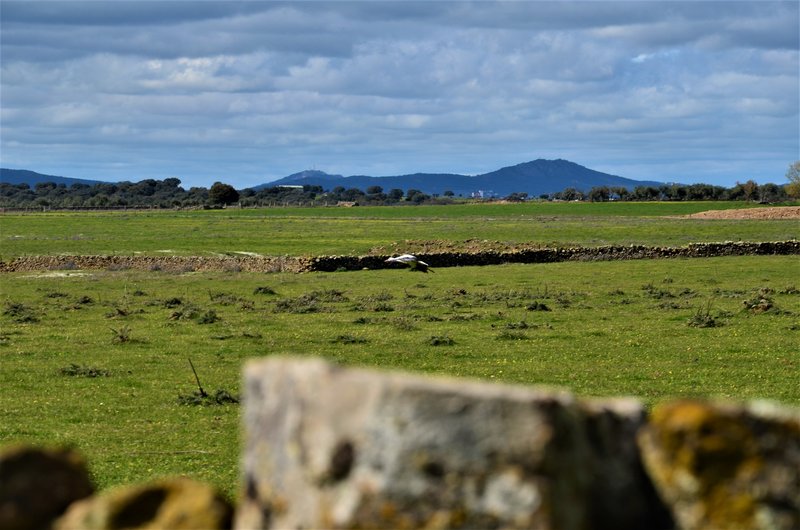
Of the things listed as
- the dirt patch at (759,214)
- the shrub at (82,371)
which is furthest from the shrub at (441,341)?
the dirt patch at (759,214)

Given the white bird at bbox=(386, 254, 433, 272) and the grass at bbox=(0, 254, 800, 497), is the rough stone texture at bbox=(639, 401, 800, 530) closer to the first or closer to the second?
the grass at bbox=(0, 254, 800, 497)

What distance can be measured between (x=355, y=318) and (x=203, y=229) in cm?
7676

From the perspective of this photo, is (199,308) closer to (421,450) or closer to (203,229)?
(421,450)

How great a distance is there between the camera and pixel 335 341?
103 ft

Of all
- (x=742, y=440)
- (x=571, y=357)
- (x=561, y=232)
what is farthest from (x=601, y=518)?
(x=561, y=232)

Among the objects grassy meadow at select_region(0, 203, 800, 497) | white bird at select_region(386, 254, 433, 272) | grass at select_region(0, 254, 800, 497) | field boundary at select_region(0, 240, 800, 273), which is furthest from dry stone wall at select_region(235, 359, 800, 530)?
field boundary at select_region(0, 240, 800, 273)

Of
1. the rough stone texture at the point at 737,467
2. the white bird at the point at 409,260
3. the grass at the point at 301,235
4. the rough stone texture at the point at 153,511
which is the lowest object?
the grass at the point at 301,235

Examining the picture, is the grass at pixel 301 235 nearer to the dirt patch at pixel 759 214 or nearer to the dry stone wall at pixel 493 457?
the dirt patch at pixel 759 214

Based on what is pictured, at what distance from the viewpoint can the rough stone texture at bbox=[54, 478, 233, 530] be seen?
4590mm

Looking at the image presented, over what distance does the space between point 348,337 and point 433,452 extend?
2763 centimetres

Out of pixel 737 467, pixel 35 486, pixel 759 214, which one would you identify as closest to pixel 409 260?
pixel 35 486

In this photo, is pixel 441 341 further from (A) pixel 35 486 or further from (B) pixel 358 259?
(B) pixel 358 259

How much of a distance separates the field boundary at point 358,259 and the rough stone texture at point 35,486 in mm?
55668

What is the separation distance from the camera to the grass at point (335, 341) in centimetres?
2028
